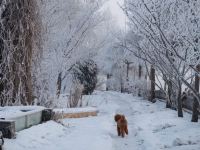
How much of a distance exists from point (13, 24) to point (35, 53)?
1.17 metres

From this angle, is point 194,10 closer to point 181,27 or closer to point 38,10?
point 181,27

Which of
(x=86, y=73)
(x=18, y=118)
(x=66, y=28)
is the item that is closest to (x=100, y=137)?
(x=18, y=118)

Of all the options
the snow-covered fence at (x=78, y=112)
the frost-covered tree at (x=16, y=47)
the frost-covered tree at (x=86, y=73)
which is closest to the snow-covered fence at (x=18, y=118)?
the frost-covered tree at (x=16, y=47)

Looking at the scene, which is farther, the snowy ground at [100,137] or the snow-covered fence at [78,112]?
the snow-covered fence at [78,112]

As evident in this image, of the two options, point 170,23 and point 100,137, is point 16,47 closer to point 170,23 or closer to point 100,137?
point 100,137

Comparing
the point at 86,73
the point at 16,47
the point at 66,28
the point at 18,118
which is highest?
the point at 66,28

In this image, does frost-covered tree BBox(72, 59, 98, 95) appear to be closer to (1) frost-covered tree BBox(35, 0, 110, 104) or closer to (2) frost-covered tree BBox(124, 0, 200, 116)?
(1) frost-covered tree BBox(35, 0, 110, 104)

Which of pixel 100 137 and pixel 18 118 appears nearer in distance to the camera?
pixel 18 118

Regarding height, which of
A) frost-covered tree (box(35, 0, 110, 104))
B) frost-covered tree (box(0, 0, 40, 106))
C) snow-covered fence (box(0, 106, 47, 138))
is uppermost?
frost-covered tree (box(35, 0, 110, 104))

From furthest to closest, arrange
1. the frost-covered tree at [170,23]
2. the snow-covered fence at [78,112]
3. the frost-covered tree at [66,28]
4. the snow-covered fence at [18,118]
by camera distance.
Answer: the frost-covered tree at [66,28]
the snow-covered fence at [78,112]
the frost-covered tree at [170,23]
the snow-covered fence at [18,118]

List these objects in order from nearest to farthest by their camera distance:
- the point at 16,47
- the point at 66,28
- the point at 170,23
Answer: the point at 16,47, the point at 170,23, the point at 66,28

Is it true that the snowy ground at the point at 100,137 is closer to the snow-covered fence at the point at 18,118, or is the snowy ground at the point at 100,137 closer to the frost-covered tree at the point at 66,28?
the snow-covered fence at the point at 18,118

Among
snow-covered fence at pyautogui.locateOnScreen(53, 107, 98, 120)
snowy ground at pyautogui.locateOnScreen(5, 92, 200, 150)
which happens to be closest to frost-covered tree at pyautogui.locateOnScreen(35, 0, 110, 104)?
snow-covered fence at pyautogui.locateOnScreen(53, 107, 98, 120)

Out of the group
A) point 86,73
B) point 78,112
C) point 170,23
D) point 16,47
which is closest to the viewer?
point 16,47
